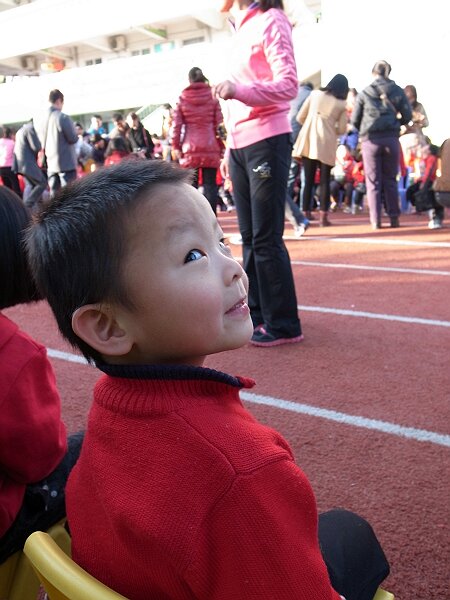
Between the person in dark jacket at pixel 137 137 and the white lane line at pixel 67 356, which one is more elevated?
the person in dark jacket at pixel 137 137

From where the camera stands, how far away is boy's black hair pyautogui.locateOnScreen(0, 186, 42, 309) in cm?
162

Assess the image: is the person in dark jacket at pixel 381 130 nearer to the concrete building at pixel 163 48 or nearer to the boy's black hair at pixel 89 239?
the concrete building at pixel 163 48

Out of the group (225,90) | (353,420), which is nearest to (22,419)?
(353,420)

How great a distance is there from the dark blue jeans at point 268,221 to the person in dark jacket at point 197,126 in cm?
316

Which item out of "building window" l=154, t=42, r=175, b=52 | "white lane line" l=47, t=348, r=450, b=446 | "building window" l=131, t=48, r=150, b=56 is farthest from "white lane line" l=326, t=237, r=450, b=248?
"building window" l=131, t=48, r=150, b=56

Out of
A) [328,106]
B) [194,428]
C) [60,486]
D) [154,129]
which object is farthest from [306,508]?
[154,129]

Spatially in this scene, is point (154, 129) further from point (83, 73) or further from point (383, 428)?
point (383, 428)

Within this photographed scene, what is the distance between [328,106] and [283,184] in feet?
17.1

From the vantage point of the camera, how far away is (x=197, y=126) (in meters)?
6.74

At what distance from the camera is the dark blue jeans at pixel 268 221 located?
3342 millimetres

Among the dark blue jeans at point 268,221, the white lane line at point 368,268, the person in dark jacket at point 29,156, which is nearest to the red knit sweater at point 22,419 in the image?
the dark blue jeans at point 268,221

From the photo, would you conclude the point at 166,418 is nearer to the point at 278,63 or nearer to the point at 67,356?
the point at 278,63

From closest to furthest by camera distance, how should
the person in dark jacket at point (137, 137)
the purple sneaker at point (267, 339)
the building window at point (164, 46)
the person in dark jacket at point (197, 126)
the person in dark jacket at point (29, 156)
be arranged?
the purple sneaker at point (267, 339) < the person in dark jacket at point (197, 126) < the person in dark jacket at point (29, 156) < the person in dark jacket at point (137, 137) < the building window at point (164, 46)

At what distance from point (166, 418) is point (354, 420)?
1.86 m
